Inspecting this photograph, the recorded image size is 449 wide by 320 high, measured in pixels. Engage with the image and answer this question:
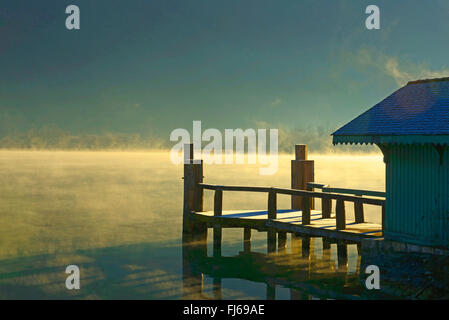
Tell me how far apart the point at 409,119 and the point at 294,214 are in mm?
6678

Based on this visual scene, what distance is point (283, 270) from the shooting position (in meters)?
19.4

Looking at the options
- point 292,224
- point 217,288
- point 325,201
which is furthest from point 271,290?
point 325,201

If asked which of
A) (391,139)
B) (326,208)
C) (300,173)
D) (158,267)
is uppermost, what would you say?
(391,139)

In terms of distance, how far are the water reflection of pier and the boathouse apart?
107 inches

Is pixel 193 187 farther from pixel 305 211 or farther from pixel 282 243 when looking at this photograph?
pixel 305 211

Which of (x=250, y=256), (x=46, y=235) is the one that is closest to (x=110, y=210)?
(x=46, y=235)

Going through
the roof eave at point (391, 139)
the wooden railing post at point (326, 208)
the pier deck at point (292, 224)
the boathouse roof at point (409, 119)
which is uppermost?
the boathouse roof at point (409, 119)

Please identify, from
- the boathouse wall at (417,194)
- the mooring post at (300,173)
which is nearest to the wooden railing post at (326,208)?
the mooring post at (300,173)

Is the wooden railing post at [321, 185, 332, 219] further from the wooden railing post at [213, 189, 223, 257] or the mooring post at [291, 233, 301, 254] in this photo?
the mooring post at [291, 233, 301, 254]

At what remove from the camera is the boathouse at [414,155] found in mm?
13578

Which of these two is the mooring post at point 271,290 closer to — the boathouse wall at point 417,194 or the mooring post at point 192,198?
the boathouse wall at point 417,194

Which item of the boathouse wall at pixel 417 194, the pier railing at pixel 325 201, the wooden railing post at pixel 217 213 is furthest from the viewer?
the wooden railing post at pixel 217 213

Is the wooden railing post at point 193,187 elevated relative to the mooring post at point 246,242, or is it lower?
elevated

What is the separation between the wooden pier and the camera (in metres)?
16.4
